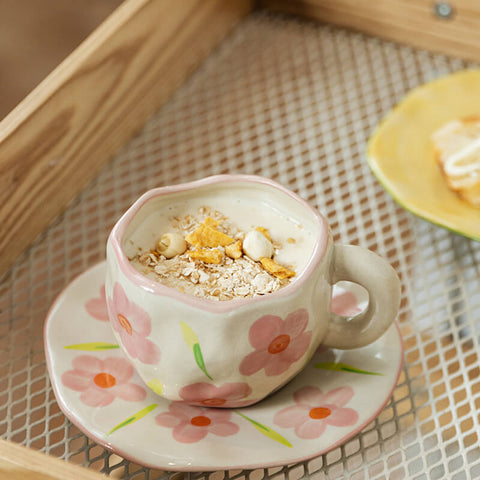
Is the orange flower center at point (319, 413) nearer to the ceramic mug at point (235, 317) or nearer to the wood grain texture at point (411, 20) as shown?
the ceramic mug at point (235, 317)

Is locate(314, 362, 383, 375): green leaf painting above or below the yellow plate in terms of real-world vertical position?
above

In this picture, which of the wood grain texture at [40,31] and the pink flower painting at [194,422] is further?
the wood grain texture at [40,31]

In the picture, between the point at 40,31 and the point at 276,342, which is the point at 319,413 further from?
the point at 40,31

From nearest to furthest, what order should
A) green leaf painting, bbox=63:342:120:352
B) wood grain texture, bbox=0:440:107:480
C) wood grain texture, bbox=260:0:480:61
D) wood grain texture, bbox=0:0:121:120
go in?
wood grain texture, bbox=0:440:107:480, green leaf painting, bbox=63:342:120:352, wood grain texture, bbox=260:0:480:61, wood grain texture, bbox=0:0:121:120

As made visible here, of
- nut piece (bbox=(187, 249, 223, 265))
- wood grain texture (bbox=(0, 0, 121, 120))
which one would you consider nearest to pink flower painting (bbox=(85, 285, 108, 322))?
nut piece (bbox=(187, 249, 223, 265))

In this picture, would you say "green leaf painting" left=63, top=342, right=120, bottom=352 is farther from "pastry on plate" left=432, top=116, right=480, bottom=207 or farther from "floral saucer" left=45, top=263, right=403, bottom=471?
"pastry on plate" left=432, top=116, right=480, bottom=207

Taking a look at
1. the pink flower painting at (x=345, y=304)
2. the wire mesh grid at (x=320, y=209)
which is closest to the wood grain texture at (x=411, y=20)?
the wire mesh grid at (x=320, y=209)

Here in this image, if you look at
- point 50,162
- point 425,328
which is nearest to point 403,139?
point 425,328
